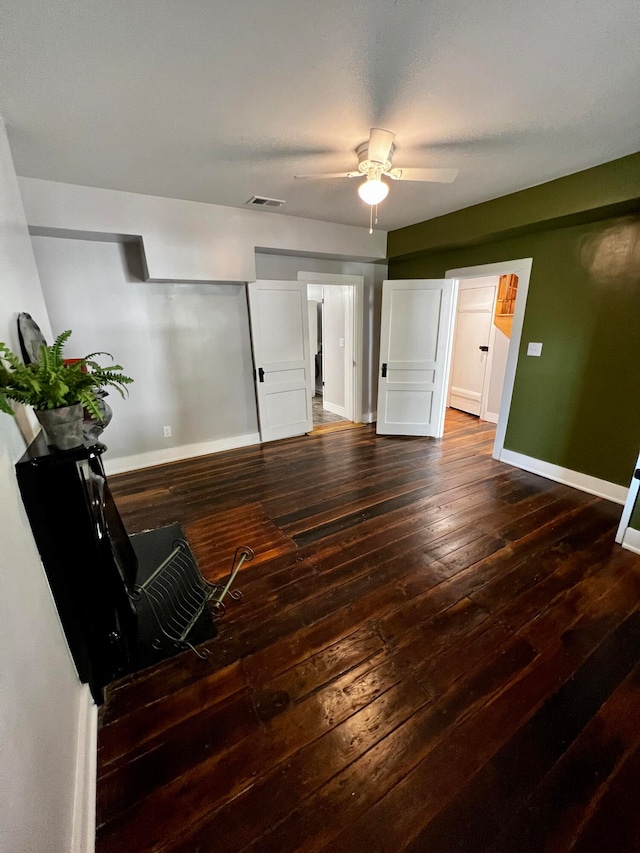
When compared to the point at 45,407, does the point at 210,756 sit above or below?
below

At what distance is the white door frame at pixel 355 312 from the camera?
426cm

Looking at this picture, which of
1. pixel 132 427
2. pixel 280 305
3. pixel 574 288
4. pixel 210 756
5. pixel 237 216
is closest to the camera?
pixel 210 756

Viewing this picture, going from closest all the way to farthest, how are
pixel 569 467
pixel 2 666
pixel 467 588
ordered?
pixel 2 666
pixel 467 588
pixel 569 467

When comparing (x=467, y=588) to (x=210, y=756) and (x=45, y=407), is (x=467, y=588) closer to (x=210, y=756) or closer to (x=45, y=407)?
(x=210, y=756)

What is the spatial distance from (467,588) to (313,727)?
1.12 meters

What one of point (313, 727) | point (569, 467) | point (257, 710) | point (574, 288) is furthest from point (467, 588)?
point (574, 288)

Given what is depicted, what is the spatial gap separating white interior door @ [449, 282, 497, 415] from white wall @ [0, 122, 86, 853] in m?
5.43

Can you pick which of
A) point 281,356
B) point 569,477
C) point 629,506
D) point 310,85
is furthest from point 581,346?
point 281,356

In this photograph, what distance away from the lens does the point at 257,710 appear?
1.34m

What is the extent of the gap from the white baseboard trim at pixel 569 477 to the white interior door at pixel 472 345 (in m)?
1.89

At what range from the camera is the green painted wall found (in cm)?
264

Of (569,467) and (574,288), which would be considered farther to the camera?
(569,467)

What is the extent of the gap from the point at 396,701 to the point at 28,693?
50.0 inches

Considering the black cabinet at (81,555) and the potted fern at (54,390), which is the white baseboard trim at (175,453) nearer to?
the black cabinet at (81,555)
